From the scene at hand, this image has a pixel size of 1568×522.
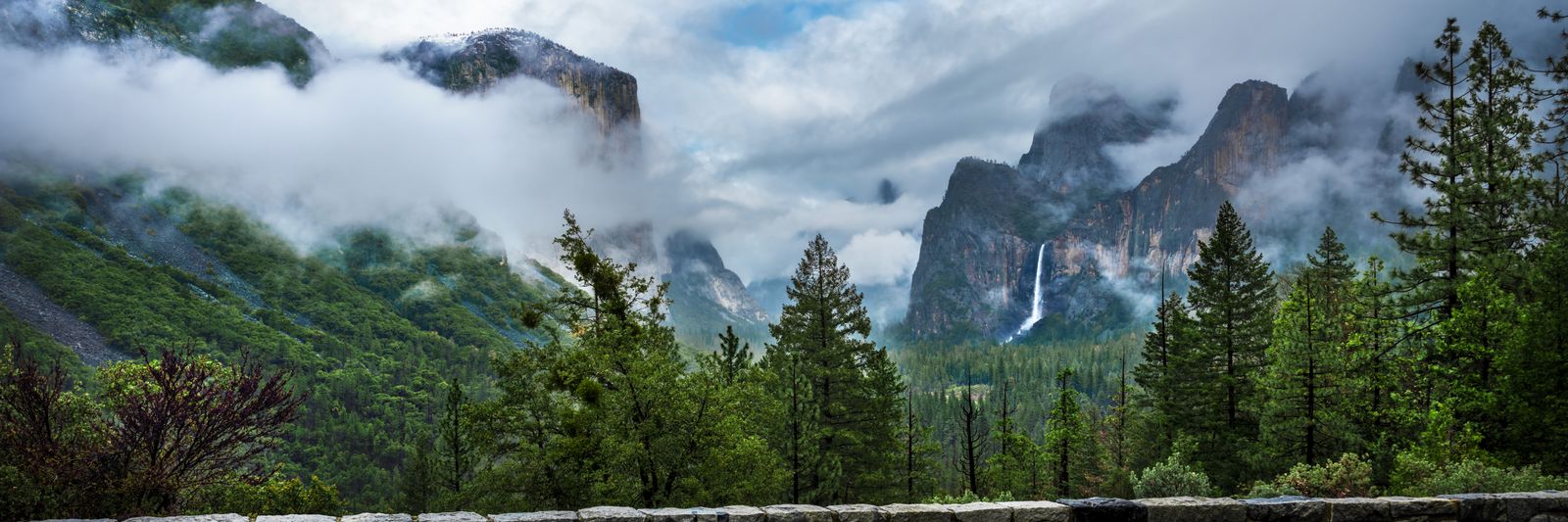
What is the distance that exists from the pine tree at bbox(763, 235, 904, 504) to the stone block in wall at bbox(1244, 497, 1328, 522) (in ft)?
80.7

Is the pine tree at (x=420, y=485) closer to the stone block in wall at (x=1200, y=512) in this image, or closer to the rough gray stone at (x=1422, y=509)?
the stone block in wall at (x=1200, y=512)

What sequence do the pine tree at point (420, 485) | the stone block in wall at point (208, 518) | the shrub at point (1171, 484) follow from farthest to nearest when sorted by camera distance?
the pine tree at point (420, 485) < the shrub at point (1171, 484) < the stone block in wall at point (208, 518)

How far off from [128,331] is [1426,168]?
586 feet

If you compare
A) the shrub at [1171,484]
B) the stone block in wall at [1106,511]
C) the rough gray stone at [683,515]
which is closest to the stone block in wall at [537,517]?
the rough gray stone at [683,515]

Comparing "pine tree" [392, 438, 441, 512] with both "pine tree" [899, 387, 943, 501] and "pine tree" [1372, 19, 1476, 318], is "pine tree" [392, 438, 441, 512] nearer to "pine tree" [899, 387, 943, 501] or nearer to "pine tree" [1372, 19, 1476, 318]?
"pine tree" [899, 387, 943, 501]

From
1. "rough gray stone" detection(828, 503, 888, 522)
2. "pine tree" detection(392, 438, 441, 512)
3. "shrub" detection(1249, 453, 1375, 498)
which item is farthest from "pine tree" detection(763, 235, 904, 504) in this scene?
"pine tree" detection(392, 438, 441, 512)

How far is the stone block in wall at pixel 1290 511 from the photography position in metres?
9.53

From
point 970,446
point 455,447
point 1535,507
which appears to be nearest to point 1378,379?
point 970,446

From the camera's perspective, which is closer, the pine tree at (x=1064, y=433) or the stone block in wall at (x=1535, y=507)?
the stone block in wall at (x=1535, y=507)

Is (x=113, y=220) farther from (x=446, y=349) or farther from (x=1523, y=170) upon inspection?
(x=1523, y=170)

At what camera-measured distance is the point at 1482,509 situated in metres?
9.90

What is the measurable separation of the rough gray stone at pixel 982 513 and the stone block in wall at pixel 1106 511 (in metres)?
0.82

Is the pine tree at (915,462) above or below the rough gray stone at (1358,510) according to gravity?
below

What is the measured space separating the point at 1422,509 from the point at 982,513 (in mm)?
5675
